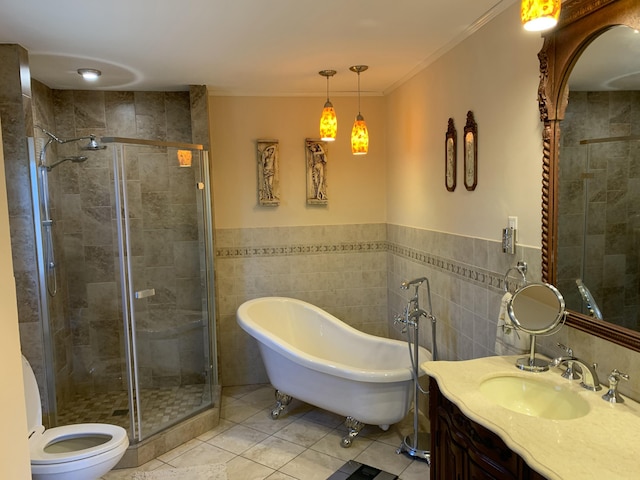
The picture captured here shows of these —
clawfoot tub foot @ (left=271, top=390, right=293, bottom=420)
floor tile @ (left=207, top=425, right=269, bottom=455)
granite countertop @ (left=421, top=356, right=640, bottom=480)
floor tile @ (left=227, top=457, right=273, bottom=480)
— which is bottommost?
floor tile @ (left=207, top=425, right=269, bottom=455)

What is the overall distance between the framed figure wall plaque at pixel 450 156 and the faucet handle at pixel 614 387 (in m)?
1.50

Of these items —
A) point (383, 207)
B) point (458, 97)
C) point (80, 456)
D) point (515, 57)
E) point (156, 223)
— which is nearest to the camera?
point (515, 57)

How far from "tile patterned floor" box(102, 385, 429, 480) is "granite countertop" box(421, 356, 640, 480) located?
129cm

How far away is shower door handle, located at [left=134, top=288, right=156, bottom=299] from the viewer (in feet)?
10.5

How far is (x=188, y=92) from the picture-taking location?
3955 mm

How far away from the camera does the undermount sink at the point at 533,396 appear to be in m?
1.80

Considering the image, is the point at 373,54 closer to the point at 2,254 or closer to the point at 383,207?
the point at 383,207

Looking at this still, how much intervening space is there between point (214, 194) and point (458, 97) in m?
2.19

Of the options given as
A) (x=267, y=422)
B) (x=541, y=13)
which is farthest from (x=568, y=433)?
(x=267, y=422)

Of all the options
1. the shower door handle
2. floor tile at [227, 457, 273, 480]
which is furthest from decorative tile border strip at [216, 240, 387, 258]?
floor tile at [227, 457, 273, 480]

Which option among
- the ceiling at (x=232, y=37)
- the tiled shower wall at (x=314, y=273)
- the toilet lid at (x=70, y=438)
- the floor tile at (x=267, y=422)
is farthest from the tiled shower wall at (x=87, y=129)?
the floor tile at (x=267, y=422)

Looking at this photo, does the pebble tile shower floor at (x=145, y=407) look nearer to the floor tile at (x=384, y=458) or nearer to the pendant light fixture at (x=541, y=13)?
the floor tile at (x=384, y=458)

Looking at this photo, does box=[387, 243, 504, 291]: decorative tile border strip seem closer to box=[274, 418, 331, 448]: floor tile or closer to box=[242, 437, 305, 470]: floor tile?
box=[274, 418, 331, 448]: floor tile

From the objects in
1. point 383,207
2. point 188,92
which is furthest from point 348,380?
point 188,92
